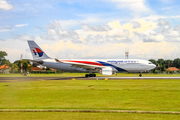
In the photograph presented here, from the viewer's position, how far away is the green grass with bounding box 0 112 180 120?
1100cm

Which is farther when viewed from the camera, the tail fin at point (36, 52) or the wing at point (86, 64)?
the tail fin at point (36, 52)

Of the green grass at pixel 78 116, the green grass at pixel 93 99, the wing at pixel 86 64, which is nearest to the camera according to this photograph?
the green grass at pixel 78 116

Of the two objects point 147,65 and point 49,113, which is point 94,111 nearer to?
Answer: point 49,113

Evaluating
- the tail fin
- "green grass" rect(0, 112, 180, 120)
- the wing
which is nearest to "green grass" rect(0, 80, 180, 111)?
"green grass" rect(0, 112, 180, 120)

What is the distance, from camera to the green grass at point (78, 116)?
11.0 meters

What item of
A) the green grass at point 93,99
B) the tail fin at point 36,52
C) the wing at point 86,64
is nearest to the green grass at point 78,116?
the green grass at point 93,99

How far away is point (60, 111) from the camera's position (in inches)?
498

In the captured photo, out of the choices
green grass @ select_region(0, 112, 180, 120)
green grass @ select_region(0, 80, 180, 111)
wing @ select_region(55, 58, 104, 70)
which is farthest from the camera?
wing @ select_region(55, 58, 104, 70)

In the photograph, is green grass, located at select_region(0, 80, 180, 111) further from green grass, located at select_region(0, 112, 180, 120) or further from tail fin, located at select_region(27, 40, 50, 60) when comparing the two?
tail fin, located at select_region(27, 40, 50, 60)

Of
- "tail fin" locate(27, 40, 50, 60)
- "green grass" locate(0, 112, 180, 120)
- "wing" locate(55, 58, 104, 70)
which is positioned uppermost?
"tail fin" locate(27, 40, 50, 60)

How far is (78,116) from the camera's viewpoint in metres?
11.4

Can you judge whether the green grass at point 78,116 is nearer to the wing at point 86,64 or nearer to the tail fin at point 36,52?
the wing at point 86,64

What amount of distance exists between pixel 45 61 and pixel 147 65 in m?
30.1

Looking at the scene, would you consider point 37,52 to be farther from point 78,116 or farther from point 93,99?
point 78,116
